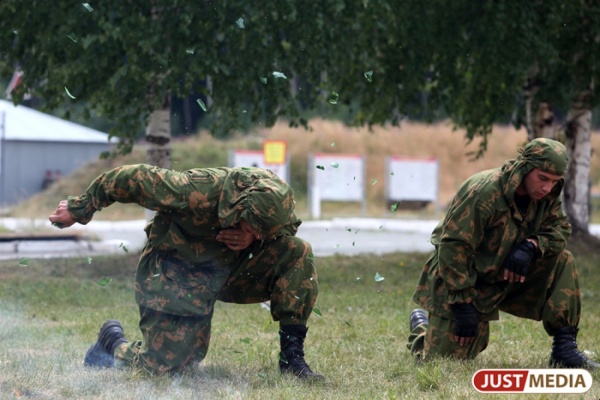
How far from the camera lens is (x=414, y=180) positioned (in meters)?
25.5

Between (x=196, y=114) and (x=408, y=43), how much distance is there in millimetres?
30007

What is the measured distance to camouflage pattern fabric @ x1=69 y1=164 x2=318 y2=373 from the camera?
17.8ft

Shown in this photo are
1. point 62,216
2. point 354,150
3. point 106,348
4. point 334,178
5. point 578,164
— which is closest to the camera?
point 62,216

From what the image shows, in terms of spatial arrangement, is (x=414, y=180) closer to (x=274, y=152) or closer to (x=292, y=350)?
(x=274, y=152)

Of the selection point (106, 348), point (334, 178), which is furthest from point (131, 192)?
point (334, 178)

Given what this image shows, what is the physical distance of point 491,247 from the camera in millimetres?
5969

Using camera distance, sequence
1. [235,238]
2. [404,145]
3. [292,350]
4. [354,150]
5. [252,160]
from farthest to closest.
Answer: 1. [404,145]
2. [354,150]
3. [252,160]
4. [292,350]
5. [235,238]

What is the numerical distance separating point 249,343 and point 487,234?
1.80 meters

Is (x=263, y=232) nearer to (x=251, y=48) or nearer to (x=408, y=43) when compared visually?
(x=251, y=48)

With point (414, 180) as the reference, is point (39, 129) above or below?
above

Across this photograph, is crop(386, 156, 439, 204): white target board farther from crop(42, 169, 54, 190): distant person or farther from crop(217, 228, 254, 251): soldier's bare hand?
crop(217, 228, 254, 251): soldier's bare hand

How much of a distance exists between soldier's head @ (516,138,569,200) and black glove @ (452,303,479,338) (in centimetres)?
80

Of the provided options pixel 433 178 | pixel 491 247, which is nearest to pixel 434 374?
pixel 491 247

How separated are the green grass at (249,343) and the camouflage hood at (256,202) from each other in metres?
0.90
